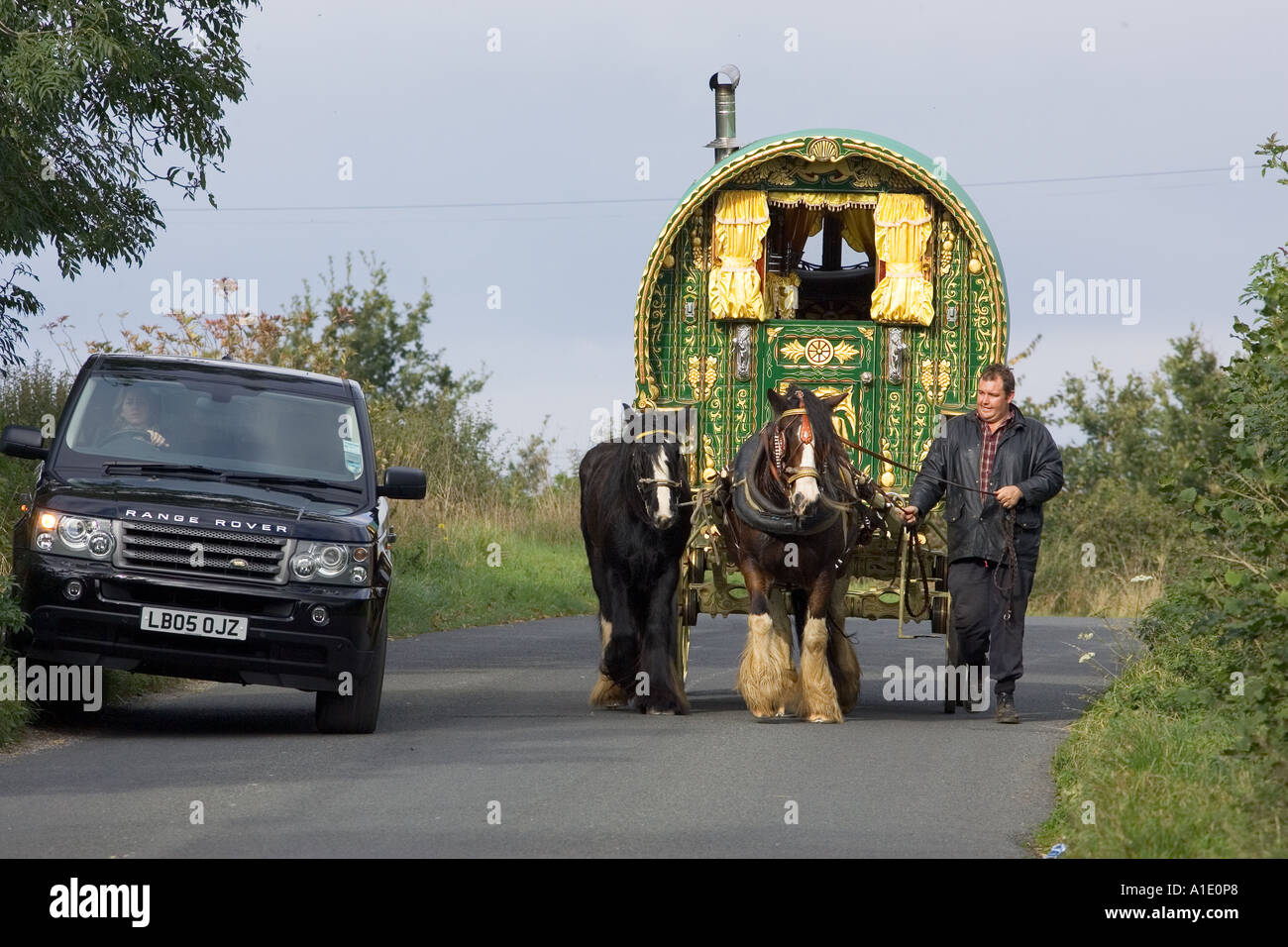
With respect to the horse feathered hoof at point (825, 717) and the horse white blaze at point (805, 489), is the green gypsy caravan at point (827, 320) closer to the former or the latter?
the horse feathered hoof at point (825, 717)

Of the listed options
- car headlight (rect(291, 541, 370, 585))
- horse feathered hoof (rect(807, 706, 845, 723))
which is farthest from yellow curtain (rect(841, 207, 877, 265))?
car headlight (rect(291, 541, 370, 585))

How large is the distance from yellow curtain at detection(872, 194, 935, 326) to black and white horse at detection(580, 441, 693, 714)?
2.89m

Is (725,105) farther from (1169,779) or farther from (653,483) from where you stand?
(1169,779)

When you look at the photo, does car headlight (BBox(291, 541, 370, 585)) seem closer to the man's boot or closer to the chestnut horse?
the chestnut horse

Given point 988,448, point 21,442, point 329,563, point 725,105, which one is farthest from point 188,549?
point 725,105

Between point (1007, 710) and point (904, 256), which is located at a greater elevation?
point (904, 256)

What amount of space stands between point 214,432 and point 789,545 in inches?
138

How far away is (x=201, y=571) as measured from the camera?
10.5 m

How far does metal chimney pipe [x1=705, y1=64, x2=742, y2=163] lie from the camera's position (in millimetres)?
19438

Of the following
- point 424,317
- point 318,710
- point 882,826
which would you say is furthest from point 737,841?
point 424,317

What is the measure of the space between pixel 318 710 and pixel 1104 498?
101 ft

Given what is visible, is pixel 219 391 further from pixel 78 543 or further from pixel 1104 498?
pixel 1104 498

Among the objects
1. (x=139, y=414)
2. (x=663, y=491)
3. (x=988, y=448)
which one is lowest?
(x=663, y=491)

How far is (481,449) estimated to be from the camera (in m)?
30.9
